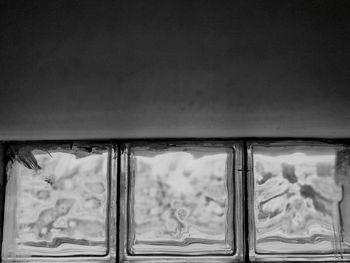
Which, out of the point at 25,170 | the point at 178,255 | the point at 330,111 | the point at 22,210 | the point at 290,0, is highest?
the point at 290,0

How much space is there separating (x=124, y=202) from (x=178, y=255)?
0.67 feet

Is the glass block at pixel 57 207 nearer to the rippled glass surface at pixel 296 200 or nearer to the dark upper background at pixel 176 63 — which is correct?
the dark upper background at pixel 176 63

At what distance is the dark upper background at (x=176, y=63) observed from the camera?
3.43 ft

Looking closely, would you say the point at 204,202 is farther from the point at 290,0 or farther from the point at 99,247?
the point at 290,0

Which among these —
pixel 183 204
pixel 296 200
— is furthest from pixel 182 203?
pixel 296 200

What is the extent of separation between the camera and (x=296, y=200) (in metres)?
1.30

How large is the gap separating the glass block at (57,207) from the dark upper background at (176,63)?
0.15 meters

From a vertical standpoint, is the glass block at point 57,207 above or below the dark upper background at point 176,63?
below

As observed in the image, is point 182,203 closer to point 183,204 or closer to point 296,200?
point 183,204

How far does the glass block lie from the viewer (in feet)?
4.27

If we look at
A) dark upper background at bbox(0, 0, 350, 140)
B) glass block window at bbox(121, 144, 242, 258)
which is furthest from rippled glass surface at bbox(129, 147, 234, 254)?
dark upper background at bbox(0, 0, 350, 140)

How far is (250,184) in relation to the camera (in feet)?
4.30

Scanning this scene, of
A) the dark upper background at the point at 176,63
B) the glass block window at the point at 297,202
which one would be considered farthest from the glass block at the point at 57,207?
the glass block window at the point at 297,202

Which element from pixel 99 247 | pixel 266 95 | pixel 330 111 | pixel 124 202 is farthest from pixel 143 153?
pixel 330 111
